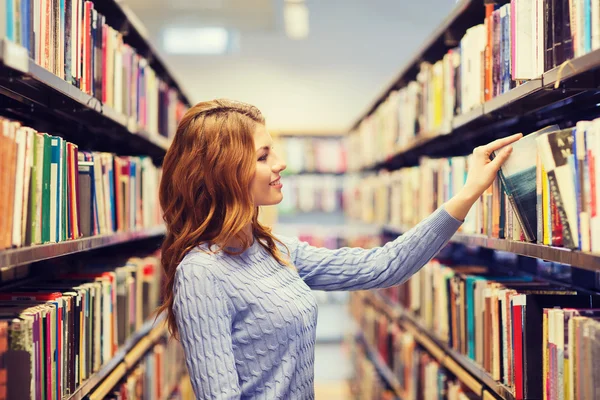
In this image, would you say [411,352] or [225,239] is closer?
[225,239]

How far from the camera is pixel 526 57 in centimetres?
149

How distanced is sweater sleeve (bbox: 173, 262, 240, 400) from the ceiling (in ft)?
15.8

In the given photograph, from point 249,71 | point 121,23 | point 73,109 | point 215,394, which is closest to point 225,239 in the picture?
point 215,394

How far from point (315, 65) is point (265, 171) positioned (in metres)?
5.02

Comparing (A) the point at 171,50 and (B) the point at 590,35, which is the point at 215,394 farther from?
(A) the point at 171,50

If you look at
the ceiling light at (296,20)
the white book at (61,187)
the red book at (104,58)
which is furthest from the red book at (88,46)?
the ceiling light at (296,20)

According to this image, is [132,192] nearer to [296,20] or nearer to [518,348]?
[518,348]

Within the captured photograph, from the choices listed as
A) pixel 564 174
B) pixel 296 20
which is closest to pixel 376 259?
pixel 564 174

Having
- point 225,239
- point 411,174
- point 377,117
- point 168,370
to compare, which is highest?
point 377,117

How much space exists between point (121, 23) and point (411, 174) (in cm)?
151

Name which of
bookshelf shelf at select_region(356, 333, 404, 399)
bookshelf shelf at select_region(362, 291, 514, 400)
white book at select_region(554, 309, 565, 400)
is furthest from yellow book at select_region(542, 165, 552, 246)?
bookshelf shelf at select_region(356, 333, 404, 399)

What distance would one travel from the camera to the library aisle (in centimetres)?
129

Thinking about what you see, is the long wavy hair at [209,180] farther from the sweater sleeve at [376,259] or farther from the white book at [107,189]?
the white book at [107,189]

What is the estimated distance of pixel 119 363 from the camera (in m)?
2.21
